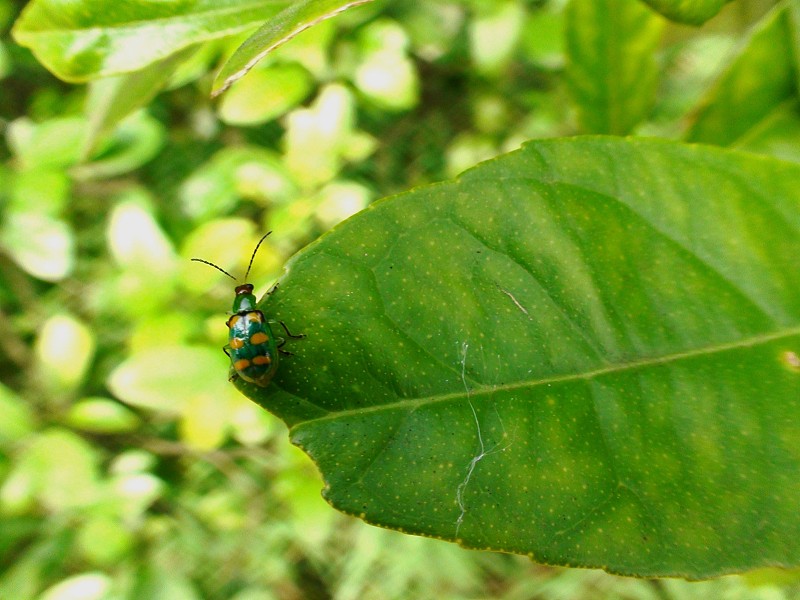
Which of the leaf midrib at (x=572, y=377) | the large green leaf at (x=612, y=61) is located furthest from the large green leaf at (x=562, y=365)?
the large green leaf at (x=612, y=61)

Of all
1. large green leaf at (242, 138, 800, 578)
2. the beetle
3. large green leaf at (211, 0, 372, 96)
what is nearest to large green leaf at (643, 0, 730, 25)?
large green leaf at (242, 138, 800, 578)

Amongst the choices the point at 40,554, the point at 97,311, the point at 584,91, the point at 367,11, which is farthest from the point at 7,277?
the point at 584,91

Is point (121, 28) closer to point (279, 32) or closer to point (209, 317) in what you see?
point (279, 32)

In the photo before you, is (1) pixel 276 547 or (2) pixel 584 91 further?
(1) pixel 276 547

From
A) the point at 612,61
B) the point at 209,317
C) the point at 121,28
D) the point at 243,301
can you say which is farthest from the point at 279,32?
the point at 209,317

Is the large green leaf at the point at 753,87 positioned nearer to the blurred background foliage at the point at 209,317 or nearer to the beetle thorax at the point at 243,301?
the blurred background foliage at the point at 209,317

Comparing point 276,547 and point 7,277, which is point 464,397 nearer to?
point 276,547
